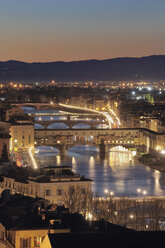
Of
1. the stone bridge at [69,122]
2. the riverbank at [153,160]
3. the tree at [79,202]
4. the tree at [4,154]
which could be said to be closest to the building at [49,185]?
the tree at [79,202]

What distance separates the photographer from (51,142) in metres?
26.2

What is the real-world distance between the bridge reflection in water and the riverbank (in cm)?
22

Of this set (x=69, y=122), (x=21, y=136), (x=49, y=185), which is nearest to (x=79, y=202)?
(x=49, y=185)

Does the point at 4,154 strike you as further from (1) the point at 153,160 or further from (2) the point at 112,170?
(1) the point at 153,160

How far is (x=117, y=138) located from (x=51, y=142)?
87.6 inches

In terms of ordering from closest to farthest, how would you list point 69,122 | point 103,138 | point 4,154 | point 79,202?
point 79,202
point 4,154
point 103,138
point 69,122

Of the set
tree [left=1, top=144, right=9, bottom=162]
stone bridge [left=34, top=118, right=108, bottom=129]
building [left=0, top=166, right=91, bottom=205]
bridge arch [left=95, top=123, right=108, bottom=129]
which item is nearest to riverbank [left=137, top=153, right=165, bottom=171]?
tree [left=1, top=144, right=9, bottom=162]

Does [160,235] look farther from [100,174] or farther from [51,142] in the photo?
[51,142]

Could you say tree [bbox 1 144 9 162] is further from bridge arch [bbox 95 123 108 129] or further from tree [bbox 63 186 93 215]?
bridge arch [bbox 95 123 108 129]

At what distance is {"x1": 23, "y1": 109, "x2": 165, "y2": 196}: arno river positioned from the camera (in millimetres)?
15211

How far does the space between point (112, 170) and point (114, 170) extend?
5 cm

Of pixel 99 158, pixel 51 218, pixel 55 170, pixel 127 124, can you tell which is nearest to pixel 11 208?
pixel 51 218

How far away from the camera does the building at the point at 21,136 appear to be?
2501 centimetres

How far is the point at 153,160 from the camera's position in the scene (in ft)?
71.4
